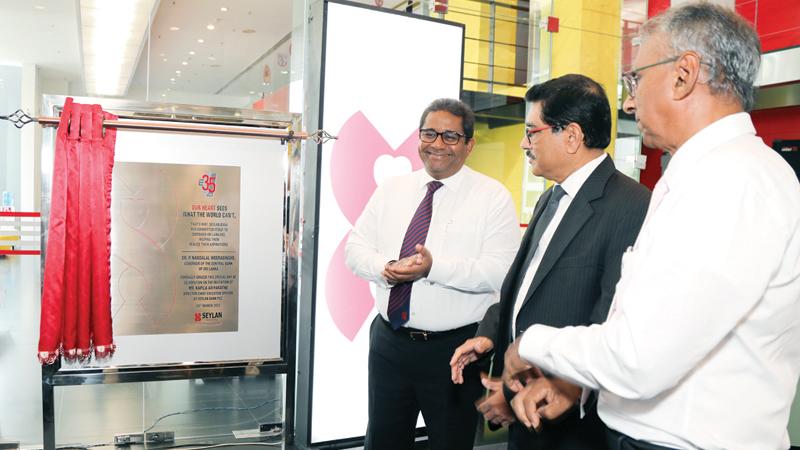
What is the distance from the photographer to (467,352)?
6.47 feet

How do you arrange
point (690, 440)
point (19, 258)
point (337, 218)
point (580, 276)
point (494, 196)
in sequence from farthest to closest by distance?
point (337, 218) < point (19, 258) < point (494, 196) < point (580, 276) < point (690, 440)

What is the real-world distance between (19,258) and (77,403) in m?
0.88

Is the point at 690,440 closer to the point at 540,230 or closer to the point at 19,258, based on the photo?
the point at 540,230

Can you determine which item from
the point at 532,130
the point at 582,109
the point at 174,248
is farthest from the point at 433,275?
the point at 174,248

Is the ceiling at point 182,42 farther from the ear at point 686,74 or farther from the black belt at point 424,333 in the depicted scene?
Answer: the ear at point 686,74

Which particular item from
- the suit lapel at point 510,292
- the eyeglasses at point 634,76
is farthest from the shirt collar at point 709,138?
the suit lapel at point 510,292

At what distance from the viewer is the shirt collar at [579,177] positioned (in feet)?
6.19

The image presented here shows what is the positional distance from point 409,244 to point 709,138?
5.20ft

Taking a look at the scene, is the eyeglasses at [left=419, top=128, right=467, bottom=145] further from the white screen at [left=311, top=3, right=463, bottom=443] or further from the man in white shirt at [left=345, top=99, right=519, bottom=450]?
the white screen at [left=311, top=3, right=463, bottom=443]

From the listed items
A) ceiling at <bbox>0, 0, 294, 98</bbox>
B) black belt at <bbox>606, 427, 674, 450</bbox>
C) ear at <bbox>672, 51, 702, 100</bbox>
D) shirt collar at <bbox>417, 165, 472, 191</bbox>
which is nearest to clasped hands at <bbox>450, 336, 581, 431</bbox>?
black belt at <bbox>606, 427, 674, 450</bbox>

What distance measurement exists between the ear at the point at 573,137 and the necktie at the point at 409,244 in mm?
859

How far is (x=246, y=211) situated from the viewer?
293 cm

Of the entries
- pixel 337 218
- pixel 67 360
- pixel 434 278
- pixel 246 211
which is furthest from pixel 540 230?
pixel 67 360

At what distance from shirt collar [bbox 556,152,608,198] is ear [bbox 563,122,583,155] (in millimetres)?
57
